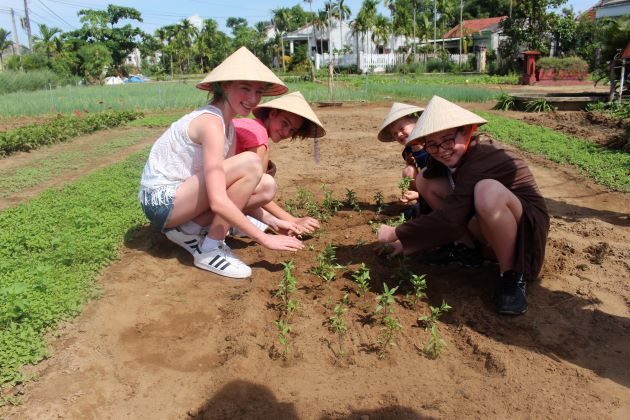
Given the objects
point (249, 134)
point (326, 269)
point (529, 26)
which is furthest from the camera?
point (529, 26)

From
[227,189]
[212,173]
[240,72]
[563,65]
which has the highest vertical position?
[563,65]

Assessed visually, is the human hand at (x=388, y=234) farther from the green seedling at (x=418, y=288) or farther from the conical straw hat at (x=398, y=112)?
the conical straw hat at (x=398, y=112)

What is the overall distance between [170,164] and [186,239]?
508 mm

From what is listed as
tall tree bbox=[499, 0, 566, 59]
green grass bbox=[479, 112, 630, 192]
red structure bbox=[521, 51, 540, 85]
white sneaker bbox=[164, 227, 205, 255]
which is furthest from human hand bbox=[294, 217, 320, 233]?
tall tree bbox=[499, 0, 566, 59]

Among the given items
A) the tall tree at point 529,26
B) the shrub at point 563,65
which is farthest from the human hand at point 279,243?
the tall tree at point 529,26

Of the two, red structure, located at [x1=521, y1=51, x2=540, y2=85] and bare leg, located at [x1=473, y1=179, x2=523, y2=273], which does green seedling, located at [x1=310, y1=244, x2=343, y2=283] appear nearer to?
bare leg, located at [x1=473, y1=179, x2=523, y2=273]

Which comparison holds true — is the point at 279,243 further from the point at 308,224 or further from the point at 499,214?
the point at 499,214

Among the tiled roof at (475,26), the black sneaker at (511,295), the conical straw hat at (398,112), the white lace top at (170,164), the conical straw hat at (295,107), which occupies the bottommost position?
the black sneaker at (511,295)

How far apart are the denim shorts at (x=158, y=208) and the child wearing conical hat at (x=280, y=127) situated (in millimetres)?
643

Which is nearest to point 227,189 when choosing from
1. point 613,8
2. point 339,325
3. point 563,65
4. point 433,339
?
point 339,325

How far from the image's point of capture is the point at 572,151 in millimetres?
6820

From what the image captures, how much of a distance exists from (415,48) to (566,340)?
1693 inches

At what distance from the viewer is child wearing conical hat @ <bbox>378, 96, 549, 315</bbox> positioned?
251 cm

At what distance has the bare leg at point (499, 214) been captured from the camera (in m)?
2.48
